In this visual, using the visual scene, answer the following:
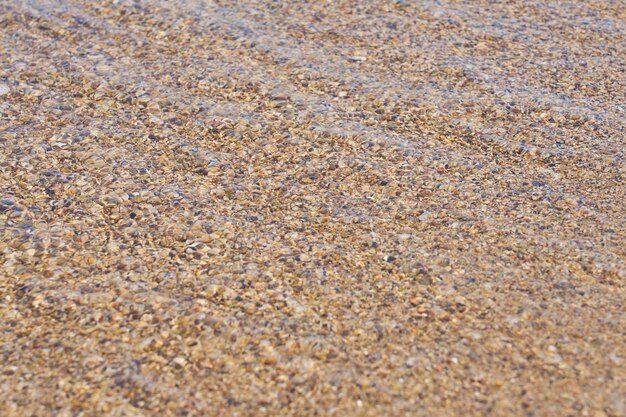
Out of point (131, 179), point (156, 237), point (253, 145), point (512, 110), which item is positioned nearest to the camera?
point (156, 237)

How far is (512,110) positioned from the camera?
3826 mm

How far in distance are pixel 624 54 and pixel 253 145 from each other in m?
2.08

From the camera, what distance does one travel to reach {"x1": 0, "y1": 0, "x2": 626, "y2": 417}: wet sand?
2.41 m

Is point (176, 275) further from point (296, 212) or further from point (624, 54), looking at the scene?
point (624, 54)

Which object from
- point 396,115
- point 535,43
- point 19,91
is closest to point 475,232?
point 396,115

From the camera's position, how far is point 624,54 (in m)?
4.36

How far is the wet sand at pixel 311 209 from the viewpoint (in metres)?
2.41

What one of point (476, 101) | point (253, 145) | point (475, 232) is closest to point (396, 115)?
point (476, 101)

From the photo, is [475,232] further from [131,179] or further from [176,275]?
[131,179]

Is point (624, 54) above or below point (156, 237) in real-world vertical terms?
above

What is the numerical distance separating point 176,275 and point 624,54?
9.10 ft

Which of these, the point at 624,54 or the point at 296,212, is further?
the point at 624,54

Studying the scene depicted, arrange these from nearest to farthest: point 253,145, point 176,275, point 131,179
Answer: point 176,275 < point 131,179 < point 253,145

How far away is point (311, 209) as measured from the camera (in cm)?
317
